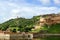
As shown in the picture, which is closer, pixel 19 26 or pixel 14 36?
pixel 14 36

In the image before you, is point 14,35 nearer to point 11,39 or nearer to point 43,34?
point 11,39

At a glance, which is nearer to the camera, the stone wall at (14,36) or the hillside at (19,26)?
the stone wall at (14,36)

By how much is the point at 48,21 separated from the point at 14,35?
15.6 m

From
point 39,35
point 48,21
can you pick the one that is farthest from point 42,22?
point 39,35

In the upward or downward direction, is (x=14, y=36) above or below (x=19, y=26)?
below

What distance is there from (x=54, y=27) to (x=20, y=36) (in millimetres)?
11943

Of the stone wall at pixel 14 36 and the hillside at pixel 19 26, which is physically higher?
the hillside at pixel 19 26

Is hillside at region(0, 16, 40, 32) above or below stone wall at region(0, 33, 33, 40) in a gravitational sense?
above

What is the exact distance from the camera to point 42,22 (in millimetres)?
77938

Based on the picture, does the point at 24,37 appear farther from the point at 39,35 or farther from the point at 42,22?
the point at 42,22

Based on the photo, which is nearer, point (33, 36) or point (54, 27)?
point (33, 36)

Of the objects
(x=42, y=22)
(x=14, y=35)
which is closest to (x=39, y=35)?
(x=14, y=35)

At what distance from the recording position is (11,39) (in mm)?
64875

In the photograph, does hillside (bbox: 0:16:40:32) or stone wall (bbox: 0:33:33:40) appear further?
hillside (bbox: 0:16:40:32)
